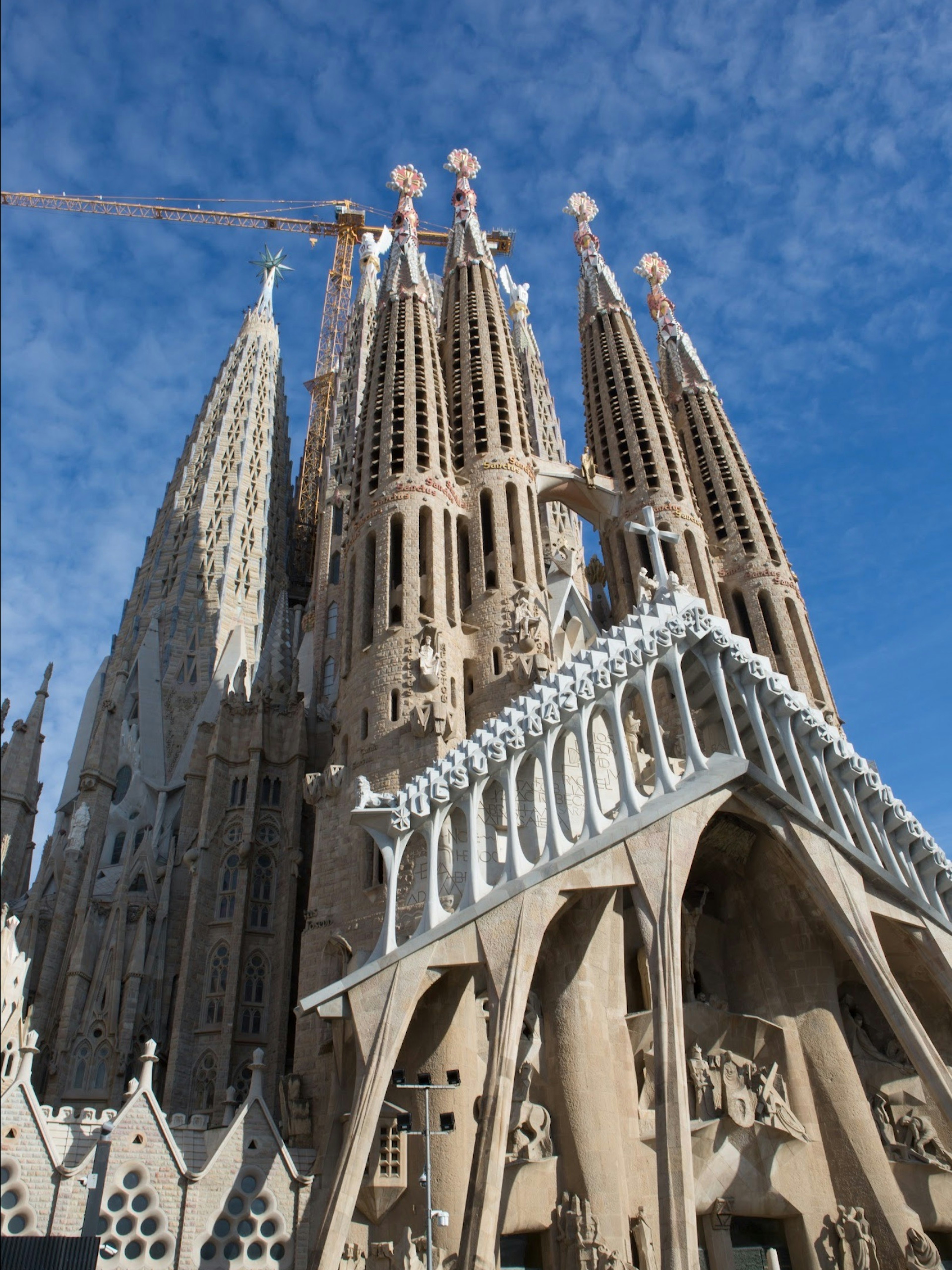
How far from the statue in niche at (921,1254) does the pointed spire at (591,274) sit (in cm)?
3250

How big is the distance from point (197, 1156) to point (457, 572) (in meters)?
14.1

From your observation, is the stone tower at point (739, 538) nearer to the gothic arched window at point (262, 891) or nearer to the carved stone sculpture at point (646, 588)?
the carved stone sculpture at point (646, 588)

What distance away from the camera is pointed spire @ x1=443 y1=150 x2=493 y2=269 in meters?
37.2

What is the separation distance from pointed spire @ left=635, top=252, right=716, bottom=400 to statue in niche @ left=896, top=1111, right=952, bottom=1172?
26345 mm

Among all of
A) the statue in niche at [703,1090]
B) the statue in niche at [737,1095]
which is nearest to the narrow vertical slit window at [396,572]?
the statue in niche at [703,1090]

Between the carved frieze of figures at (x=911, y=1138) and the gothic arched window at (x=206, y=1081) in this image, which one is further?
the gothic arched window at (x=206, y=1081)

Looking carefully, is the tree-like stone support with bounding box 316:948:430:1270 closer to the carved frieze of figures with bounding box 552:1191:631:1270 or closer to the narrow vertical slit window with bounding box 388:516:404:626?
the carved frieze of figures with bounding box 552:1191:631:1270

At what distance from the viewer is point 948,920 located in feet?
68.0

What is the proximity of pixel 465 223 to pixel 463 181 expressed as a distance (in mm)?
3414

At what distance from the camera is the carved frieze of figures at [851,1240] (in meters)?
17.0

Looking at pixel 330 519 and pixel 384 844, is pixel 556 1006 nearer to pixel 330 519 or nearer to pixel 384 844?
pixel 384 844

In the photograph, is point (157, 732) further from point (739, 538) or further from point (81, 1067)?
point (739, 538)

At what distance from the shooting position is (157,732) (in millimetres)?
31188

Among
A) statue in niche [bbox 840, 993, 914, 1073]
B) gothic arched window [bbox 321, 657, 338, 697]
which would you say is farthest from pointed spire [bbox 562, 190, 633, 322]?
statue in niche [bbox 840, 993, 914, 1073]
